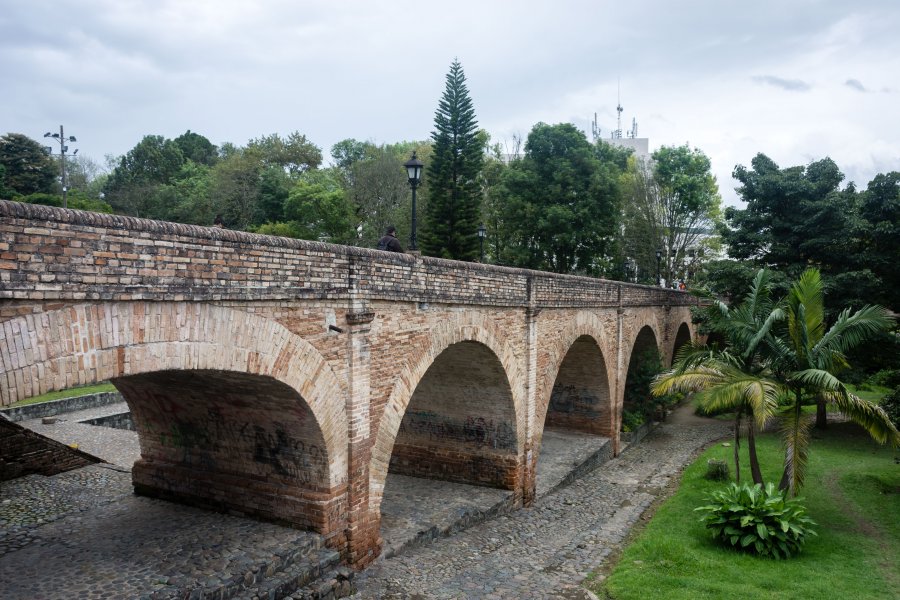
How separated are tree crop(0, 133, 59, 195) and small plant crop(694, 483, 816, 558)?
109ft

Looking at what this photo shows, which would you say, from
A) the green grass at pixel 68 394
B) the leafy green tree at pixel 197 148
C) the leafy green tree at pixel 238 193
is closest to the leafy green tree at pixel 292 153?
the leafy green tree at pixel 238 193

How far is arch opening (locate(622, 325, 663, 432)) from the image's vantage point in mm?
16406

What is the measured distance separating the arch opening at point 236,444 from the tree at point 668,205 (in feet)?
72.8

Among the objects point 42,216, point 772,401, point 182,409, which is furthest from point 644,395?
point 42,216

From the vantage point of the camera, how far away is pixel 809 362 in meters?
Result: 9.17

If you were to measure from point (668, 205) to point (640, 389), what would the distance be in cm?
1227

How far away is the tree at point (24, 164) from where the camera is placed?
100 ft

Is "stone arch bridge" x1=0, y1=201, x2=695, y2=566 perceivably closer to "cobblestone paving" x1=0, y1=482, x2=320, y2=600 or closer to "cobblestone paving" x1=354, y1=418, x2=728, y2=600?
"cobblestone paving" x1=0, y1=482, x2=320, y2=600

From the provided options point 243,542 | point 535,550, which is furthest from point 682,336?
point 243,542

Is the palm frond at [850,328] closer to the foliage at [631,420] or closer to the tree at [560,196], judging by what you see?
the foliage at [631,420]

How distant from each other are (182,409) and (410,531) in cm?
323

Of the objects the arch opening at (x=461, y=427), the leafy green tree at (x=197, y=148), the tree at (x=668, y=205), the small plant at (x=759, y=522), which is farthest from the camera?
the leafy green tree at (x=197, y=148)

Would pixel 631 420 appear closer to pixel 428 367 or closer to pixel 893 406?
pixel 893 406

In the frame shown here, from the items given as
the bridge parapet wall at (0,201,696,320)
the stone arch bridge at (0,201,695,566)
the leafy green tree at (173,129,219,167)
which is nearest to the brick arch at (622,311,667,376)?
the stone arch bridge at (0,201,695,566)
